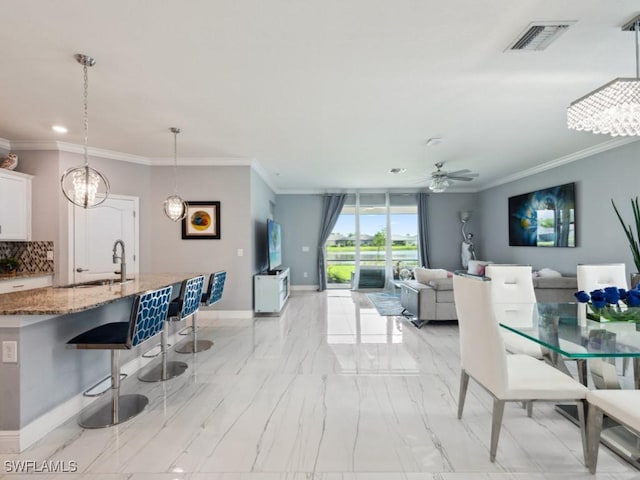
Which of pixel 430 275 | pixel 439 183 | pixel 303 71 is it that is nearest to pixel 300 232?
pixel 439 183

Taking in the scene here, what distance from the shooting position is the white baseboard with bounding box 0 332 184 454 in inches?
74.9

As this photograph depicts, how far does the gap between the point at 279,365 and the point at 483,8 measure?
3.33m

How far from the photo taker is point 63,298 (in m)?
2.20

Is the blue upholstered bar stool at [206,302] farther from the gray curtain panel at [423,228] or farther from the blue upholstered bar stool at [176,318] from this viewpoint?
the gray curtain panel at [423,228]

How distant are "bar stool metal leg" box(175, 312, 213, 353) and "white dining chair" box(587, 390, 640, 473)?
3465mm

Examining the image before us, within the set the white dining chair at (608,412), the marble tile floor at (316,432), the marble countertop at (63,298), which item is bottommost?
the marble tile floor at (316,432)

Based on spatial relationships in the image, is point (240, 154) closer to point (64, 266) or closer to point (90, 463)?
point (64, 266)

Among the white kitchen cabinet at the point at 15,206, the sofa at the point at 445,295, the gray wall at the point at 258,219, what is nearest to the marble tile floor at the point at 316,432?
the sofa at the point at 445,295

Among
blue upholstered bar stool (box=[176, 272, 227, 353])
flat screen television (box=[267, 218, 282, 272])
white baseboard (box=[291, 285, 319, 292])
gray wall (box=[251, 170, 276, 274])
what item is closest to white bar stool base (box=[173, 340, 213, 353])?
blue upholstered bar stool (box=[176, 272, 227, 353])

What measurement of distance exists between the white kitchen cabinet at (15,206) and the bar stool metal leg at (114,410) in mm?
2991

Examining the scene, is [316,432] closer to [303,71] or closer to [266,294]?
[303,71]

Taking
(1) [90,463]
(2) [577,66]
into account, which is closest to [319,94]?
(2) [577,66]

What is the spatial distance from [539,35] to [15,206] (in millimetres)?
5765
